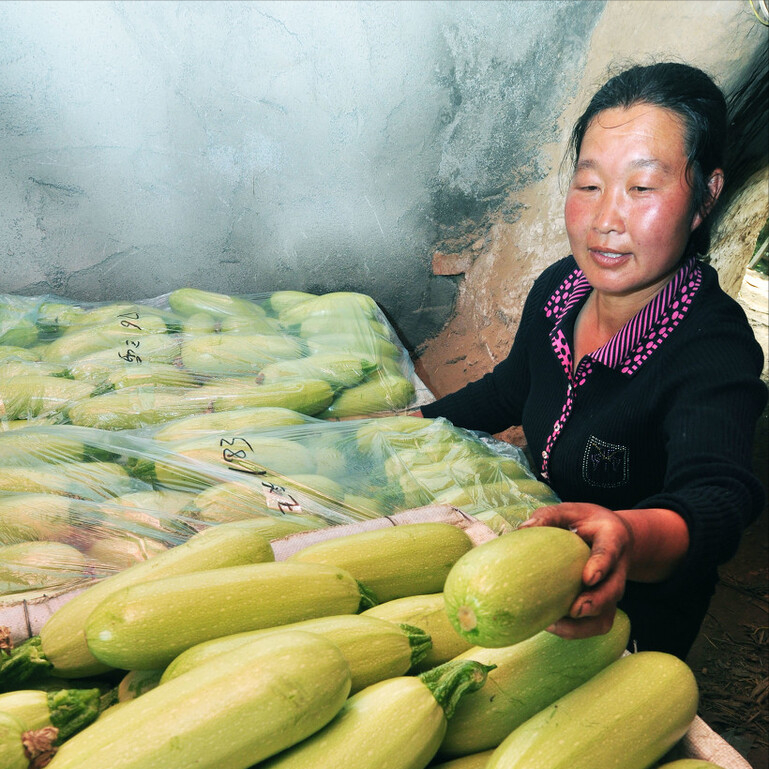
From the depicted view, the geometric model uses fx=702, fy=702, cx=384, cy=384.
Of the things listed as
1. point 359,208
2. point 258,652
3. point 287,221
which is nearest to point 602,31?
point 359,208

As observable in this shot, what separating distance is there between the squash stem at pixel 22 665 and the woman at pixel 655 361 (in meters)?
0.89

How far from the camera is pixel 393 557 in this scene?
4.06 feet

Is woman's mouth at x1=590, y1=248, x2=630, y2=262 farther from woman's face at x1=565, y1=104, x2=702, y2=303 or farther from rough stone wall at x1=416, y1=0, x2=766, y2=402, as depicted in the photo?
rough stone wall at x1=416, y1=0, x2=766, y2=402

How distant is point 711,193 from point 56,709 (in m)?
1.70

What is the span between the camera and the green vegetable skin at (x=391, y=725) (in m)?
0.84

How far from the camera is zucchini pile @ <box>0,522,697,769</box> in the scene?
0.80 metres

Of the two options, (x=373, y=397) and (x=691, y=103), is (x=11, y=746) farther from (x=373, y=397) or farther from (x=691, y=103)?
(x=373, y=397)

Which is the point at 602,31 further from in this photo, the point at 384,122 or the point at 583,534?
the point at 583,534

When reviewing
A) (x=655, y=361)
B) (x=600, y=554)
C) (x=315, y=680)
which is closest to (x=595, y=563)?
(x=600, y=554)

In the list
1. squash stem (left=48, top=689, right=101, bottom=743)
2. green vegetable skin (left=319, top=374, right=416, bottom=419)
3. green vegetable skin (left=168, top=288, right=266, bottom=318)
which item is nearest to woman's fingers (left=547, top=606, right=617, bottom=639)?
squash stem (left=48, top=689, right=101, bottom=743)

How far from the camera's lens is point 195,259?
3.38 m

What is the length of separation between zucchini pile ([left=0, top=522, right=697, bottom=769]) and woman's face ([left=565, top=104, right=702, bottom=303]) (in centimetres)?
96

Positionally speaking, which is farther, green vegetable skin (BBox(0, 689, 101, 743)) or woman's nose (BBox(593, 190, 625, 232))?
woman's nose (BBox(593, 190, 625, 232))

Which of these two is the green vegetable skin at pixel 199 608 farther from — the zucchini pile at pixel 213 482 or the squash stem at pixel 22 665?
the zucchini pile at pixel 213 482
